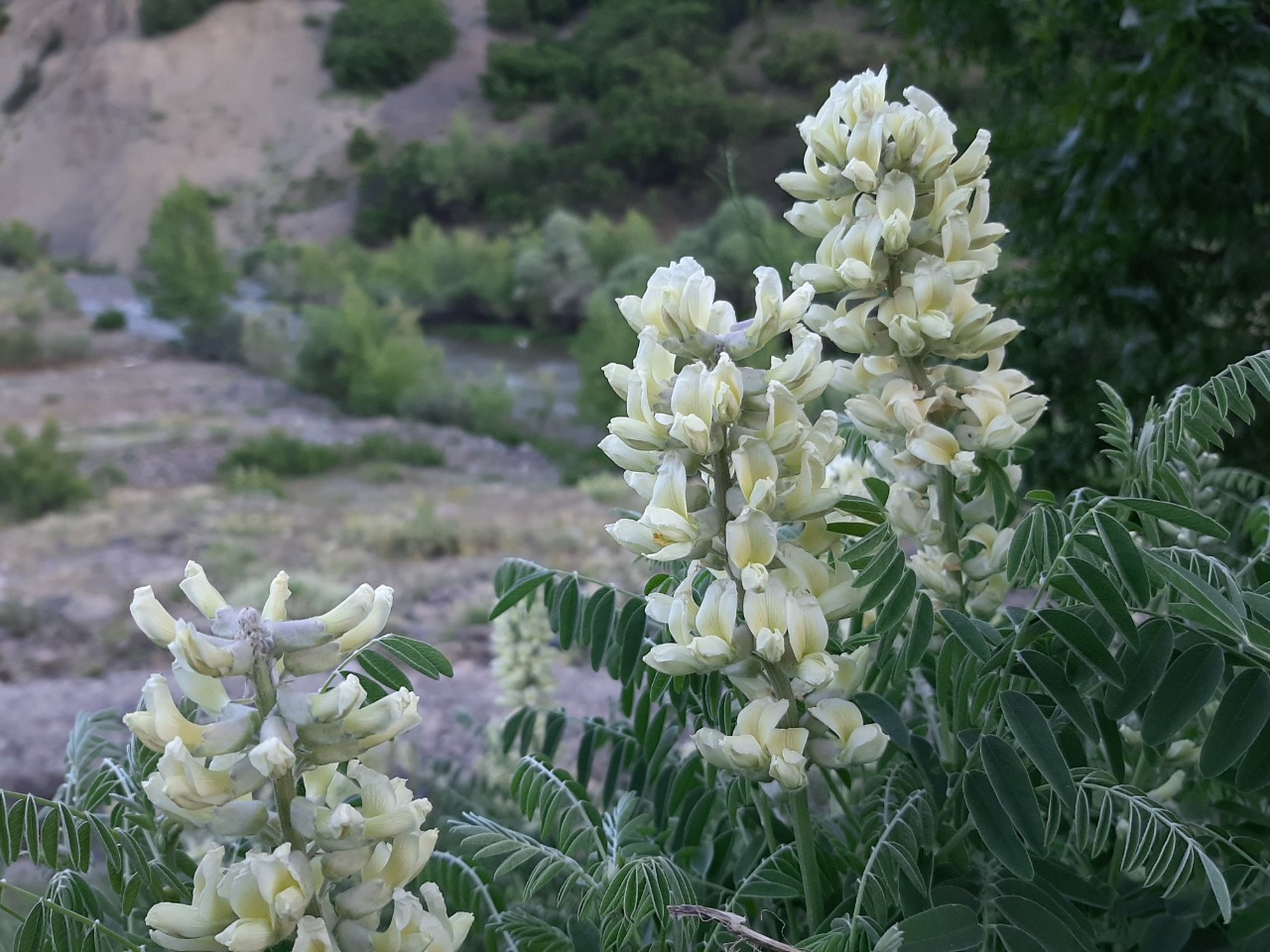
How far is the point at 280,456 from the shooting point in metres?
3.26

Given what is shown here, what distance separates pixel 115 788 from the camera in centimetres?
56

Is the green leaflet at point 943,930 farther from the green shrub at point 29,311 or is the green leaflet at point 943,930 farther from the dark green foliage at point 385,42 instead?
the dark green foliage at point 385,42

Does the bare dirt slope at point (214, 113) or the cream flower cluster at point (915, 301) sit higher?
the cream flower cluster at point (915, 301)

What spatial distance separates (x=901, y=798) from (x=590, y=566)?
198 centimetres

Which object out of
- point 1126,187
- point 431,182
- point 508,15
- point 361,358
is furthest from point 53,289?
point 1126,187

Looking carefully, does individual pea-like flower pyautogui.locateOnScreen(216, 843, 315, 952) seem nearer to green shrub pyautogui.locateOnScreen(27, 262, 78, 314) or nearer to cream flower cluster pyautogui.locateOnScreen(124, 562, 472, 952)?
Answer: cream flower cluster pyautogui.locateOnScreen(124, 562, 472, 952)

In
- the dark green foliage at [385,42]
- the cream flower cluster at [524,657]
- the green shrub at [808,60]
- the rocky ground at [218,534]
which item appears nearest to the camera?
the cream flower cluster at [524,657]

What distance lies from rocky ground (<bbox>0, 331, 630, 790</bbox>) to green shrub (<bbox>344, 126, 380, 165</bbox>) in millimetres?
1115

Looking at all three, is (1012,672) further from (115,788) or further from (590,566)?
(590,566)

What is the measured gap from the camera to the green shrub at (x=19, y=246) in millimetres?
3777

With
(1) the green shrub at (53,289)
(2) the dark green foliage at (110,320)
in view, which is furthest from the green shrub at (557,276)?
(1) the green shrub at (53,289)

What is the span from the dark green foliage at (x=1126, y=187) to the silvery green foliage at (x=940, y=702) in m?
0.91

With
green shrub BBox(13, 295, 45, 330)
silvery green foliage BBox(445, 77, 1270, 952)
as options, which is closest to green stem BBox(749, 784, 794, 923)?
silvery green foliage BBox(445, 77, 1270, 952)

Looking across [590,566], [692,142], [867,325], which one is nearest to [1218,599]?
[867,325]
